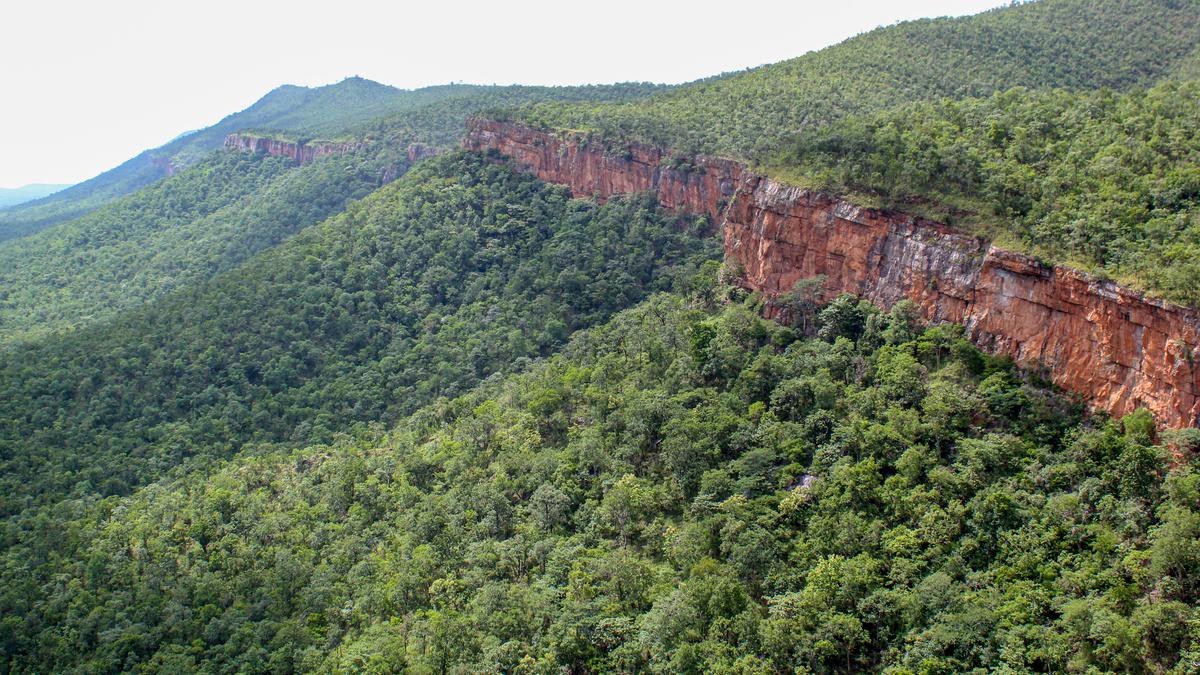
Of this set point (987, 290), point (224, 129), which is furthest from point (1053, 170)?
point (224, 129)

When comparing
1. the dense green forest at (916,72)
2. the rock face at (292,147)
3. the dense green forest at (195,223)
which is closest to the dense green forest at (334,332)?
the dense green forest at (916,72)

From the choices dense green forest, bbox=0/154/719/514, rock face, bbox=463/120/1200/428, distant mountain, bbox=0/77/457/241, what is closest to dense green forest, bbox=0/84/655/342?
distant mountain, bbox=0/77/457/241

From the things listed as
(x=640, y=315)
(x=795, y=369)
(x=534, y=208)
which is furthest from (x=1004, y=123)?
(x=534, y=208)

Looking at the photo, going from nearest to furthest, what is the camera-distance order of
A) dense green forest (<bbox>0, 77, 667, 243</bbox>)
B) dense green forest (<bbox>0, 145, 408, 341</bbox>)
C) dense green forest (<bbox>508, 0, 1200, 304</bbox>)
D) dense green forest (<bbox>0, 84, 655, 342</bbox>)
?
dense green forest (<bbox>508, 0, 1200, 304</bbox>), dense green forest (<bbox>0, 145, 408, 341</bbox>), dense green forest (<bbox>0, 84, 655, 342</bbox>), dense green forest (<bbox>0, 77, 667, 243</bbox>)

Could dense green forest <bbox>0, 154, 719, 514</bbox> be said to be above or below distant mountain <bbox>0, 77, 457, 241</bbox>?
below

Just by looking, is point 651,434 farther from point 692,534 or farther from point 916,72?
point 916,72

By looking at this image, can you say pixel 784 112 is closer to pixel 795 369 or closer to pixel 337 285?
pixel 795 369

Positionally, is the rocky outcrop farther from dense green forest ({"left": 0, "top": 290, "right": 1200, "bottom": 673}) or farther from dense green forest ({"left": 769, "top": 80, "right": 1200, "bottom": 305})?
dense green forest ({"left": 769, "top": 80, "right": 1200, "bottom": 305})
